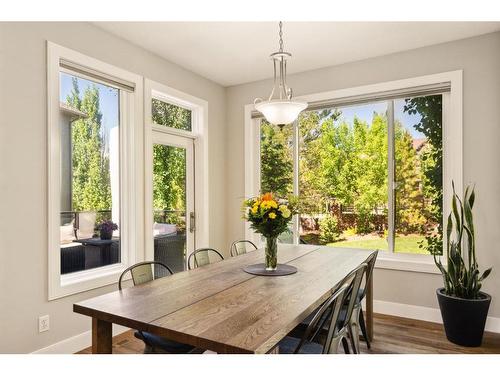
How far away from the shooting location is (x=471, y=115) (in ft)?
10.4

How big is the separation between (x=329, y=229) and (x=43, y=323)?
286cm

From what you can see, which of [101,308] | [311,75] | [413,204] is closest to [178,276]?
[101,308]

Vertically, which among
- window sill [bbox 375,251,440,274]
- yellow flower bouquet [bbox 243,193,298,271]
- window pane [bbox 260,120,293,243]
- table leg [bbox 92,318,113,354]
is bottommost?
window sill [bbox 375,251,440,274]

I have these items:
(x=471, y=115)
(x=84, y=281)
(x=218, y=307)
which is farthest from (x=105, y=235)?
(x=471, y=115)

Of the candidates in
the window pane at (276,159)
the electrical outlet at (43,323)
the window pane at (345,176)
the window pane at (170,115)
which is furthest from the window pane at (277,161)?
the electrical outlet at (43,323)

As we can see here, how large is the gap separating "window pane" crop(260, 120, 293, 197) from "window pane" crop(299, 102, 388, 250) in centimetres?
15

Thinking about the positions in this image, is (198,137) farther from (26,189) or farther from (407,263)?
(407,263)

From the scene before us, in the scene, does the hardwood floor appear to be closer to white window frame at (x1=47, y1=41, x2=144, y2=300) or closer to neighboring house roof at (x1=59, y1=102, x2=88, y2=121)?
white window frame at (x1=47, y1=41, x2=144, y2=300)

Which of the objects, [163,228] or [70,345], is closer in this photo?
[70,345]

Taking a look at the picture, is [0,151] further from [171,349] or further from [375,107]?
[375,107]

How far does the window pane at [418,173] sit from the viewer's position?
3.47 metres

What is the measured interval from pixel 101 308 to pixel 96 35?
7.65 feet

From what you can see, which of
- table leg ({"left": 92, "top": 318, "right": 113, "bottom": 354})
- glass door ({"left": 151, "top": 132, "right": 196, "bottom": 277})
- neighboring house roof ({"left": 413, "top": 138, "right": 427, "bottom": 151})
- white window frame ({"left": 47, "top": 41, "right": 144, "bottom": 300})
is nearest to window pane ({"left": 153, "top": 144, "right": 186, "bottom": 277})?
glass door ({"left": 151, "top": 132, "right": 196, "bottom": 277})

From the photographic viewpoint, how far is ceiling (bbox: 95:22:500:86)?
294 centimetres
